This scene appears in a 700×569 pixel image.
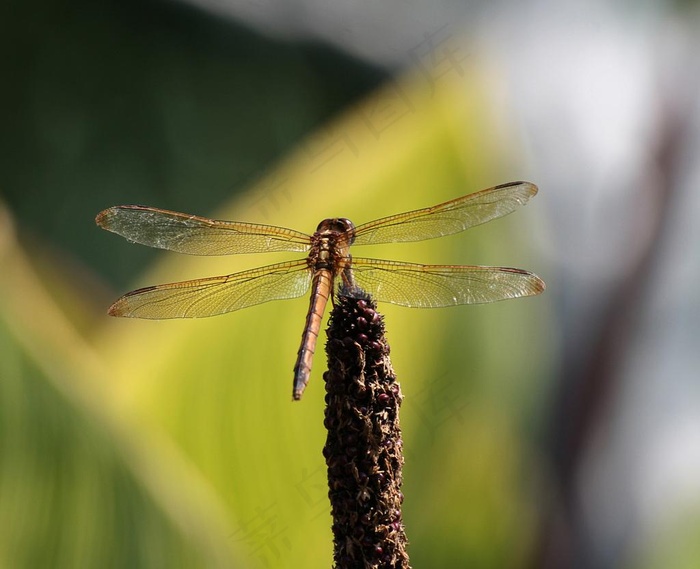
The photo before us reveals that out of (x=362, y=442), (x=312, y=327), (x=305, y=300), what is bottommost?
(x=362, y=442)

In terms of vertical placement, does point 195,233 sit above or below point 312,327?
above

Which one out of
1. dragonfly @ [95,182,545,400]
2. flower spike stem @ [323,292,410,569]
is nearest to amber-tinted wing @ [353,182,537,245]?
dragonfly @ [95,182,545,400]

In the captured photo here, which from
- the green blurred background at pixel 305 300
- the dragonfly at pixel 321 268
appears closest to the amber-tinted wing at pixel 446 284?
the dragonfly at pixel 321 268

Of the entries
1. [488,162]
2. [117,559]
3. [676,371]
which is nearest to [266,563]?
[117,559]

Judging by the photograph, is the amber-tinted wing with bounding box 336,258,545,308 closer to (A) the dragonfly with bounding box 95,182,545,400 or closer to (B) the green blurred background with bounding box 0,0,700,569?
(A) the dragonfly with bounding box 95,182,545,400

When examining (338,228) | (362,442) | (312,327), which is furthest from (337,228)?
(362,442)

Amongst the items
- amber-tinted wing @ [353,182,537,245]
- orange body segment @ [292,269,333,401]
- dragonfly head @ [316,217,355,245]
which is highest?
amber-tinted wing @ [353,182,537,245]

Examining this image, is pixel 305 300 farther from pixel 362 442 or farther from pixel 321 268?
pixel 362 442
